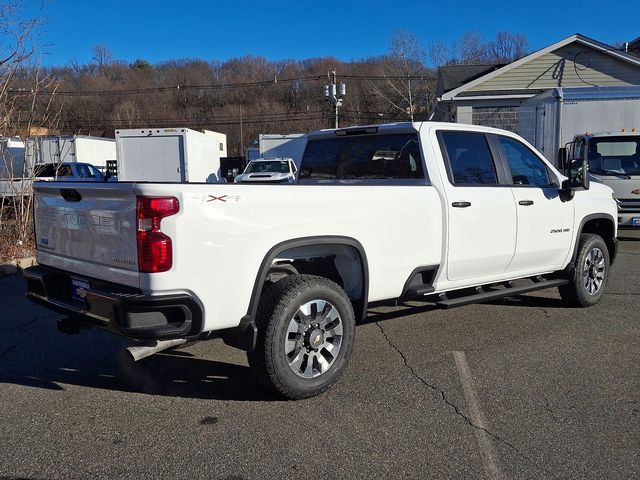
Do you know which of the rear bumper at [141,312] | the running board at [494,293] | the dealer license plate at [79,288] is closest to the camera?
the rear bumper at [141,312]

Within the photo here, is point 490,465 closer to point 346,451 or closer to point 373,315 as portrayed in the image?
point 346,451

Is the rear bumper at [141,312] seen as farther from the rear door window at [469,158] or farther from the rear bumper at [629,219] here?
the rear bumper at [629,219]

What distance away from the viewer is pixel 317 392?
4168mm

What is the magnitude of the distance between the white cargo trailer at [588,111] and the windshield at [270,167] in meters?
12.8

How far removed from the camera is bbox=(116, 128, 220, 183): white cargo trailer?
21.8m

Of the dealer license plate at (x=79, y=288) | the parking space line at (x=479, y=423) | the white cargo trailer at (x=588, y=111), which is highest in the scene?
the white cargo trailer at (x=588, y=111)

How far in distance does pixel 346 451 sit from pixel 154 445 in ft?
3.77

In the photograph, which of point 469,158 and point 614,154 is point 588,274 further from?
point 614,154

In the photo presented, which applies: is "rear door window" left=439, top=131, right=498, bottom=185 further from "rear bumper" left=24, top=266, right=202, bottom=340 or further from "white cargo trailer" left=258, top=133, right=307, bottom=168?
"white cargo trailer" left=258, top=133, right=307, bottom=168

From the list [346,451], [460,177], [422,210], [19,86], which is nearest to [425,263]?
[422,210]

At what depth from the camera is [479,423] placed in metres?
3.75

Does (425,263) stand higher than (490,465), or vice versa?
(425,263)

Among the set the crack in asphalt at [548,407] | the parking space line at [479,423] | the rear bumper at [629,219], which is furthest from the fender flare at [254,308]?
the rear bumper at [629,219]

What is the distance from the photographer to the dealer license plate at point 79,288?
3.97 m
